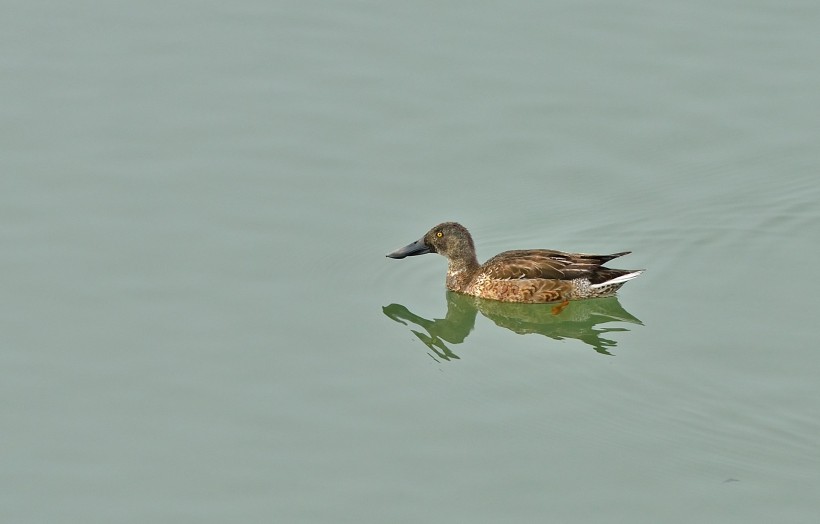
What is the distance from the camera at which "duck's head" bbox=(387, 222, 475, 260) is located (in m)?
16.8

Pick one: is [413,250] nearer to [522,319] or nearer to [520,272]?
[520,272]

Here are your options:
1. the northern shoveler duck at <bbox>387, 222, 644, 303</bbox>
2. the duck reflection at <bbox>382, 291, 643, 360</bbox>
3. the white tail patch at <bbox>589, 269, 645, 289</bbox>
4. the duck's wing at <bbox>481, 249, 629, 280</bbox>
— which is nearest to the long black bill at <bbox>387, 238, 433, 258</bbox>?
the northern shoveler duck at <bbox>387, 222, 644, 303</bbox>

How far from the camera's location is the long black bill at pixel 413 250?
16797 millimetres

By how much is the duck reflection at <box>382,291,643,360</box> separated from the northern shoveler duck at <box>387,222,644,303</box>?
12cm

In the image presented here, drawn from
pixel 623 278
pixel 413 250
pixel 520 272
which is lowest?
pixel 623 278

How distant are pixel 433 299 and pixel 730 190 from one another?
13.5 ft

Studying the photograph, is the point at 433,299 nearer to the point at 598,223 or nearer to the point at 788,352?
the point at 598,223

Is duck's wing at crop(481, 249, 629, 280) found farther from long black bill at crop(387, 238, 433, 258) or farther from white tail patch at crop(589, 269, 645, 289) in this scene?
long black bill at crop(387, 238, 433, 258)

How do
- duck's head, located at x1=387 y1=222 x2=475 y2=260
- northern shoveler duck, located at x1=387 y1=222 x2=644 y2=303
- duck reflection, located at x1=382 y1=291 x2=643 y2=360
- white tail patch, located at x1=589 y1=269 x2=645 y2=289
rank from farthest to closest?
duck's head, located at x1=387 y1=222 x2=475 y2=260 → northern shoveler duck, located at x1=387 y1=222 x2=644 y2=303 → white tail patch, located at x1=589 y1=269 x2=645 y2=289 → duck reflection, located at x1=382 y1=291 x2=643 y2=360

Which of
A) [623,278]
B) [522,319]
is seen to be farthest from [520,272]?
[623,278]

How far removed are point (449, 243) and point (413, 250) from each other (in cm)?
44

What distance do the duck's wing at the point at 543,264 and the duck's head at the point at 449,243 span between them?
38 cm

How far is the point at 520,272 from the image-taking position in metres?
16.3

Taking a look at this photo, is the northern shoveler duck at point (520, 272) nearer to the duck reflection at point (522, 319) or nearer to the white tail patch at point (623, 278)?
the white tail patch at point (623, 278)
